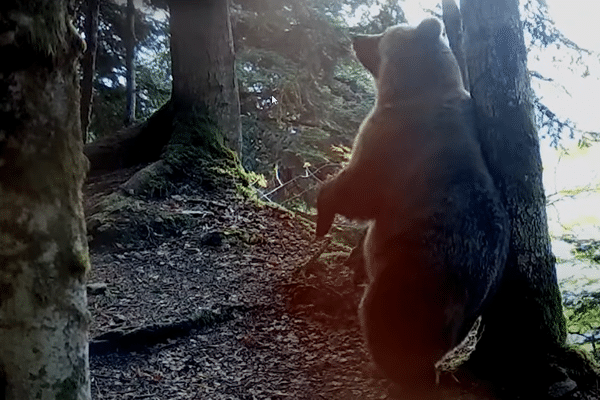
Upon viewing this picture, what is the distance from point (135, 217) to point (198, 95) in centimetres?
193

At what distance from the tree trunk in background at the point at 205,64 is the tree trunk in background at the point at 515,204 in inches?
150

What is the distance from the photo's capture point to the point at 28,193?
178 cm

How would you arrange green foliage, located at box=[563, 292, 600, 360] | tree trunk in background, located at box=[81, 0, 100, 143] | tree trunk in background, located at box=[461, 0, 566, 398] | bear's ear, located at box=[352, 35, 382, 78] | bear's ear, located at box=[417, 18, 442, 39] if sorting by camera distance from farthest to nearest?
tree trunk in background, located at box=[81, 0, 100, 143] → bear's ear, located at box=[352, 35, 382, 78] → green foliage, located at box=[563, 292, 600, 360] → bear's ear, located at box=[417, 18, 442, 39] → tree trunk in background, located at box=[461, 0, 566, 398]

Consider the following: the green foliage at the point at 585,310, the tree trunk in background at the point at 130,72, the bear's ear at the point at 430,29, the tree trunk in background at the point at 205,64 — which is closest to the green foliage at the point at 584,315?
the green foliage at the point at 585,310

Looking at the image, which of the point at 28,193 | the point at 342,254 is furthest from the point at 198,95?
the point at 28,193

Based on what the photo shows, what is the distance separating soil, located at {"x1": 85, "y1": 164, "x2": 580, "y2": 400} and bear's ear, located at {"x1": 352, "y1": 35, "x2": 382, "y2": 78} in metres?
1.42

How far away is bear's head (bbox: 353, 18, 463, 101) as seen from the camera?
173 inches

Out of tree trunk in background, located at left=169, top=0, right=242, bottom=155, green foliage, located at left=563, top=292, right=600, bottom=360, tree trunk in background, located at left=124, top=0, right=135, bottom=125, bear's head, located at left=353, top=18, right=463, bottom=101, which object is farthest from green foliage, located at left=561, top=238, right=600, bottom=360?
tree trunk in background, located at left=124, top=0, right=135, bottom=125

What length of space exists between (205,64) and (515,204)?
4.36 metres

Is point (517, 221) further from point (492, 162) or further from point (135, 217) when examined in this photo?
point (135, 217)

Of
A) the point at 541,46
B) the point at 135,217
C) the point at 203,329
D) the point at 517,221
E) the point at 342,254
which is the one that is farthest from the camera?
the point at 541,46

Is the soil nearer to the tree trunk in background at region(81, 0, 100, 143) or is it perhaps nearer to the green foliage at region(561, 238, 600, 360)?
the green foliage at region(561, 238, 600, 360)

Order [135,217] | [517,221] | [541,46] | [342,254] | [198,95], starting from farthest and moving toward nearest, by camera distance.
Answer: [198,95] < [541,46] < [135,217] < [342,254] < [517,221]

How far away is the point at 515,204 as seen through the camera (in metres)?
3.54
